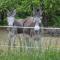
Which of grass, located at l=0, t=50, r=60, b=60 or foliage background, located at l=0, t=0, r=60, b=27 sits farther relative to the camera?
foliage background, located at l=0, t=0, r=60, b=27

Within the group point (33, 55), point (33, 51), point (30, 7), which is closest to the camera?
point (33, 55)

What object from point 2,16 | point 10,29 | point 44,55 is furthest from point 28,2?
point 44,55

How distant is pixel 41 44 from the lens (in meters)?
3.33

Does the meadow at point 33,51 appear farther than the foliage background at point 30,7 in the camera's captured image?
No

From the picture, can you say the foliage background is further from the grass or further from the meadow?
the grass

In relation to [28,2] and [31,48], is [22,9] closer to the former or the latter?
[28,2]

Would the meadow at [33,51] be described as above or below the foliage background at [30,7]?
above

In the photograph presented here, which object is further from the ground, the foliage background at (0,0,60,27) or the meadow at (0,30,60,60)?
the meadow at (0,30,60,60)

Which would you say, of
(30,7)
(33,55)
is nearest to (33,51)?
Result: (33,55)

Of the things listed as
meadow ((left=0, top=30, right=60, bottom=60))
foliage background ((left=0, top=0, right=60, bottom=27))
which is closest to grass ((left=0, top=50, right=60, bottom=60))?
meadow ((left=0, top=30, right=60, bottom=60))

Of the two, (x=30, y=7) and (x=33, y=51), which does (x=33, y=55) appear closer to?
(x=33, y=51)

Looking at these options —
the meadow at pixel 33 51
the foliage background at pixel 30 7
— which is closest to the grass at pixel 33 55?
the meadow at pixel 33 51

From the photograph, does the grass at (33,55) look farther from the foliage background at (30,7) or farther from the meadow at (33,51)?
the foliage background at (30,7)

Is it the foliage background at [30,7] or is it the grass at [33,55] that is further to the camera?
the foliage background at [30,7]
